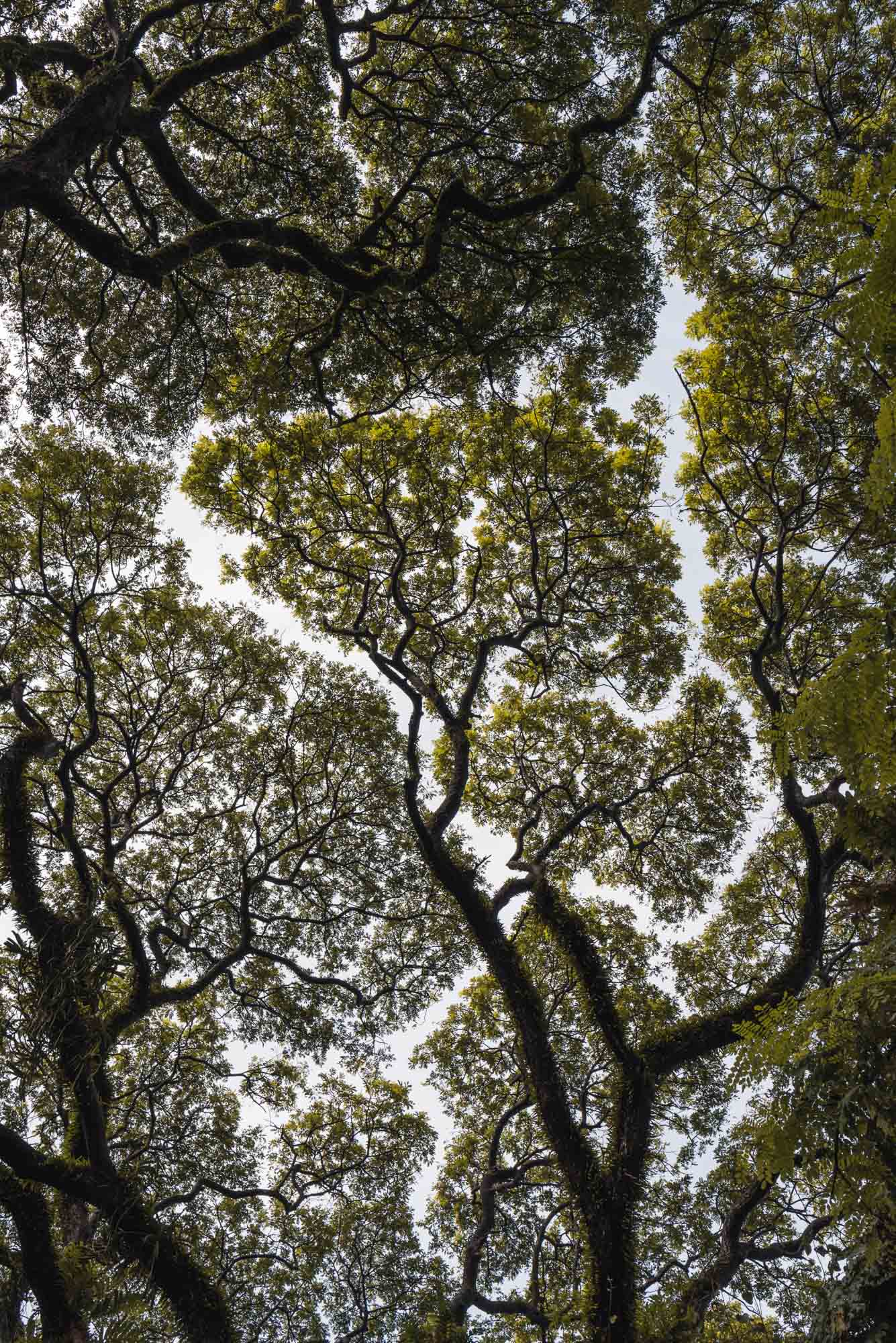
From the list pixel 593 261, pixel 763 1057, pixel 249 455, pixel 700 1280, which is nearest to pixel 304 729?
pixel 249 455

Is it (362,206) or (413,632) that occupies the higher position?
(362,206)

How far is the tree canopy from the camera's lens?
7.11 m

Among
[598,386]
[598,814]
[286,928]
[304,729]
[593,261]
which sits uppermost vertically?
[598,386]

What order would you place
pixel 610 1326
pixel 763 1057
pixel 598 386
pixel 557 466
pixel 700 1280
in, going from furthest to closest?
pixel 557 466
pixel 598 386
pixel 700 1280
pixel 610 1326
pixel 763 1057

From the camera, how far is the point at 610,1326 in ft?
22.3

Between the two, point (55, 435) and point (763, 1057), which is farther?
point (55, 435)

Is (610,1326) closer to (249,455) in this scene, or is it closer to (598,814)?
(598,814)

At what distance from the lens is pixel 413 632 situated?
371 inches

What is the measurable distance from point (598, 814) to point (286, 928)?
15.2 ft

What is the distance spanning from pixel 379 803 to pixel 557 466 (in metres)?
5.21

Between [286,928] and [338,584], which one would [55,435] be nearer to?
[338,584]

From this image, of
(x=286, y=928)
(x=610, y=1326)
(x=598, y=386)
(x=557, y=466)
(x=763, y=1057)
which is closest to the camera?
(x=763, y=1057)

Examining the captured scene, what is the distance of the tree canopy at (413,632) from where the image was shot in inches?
280

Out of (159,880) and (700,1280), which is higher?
(159,880)
